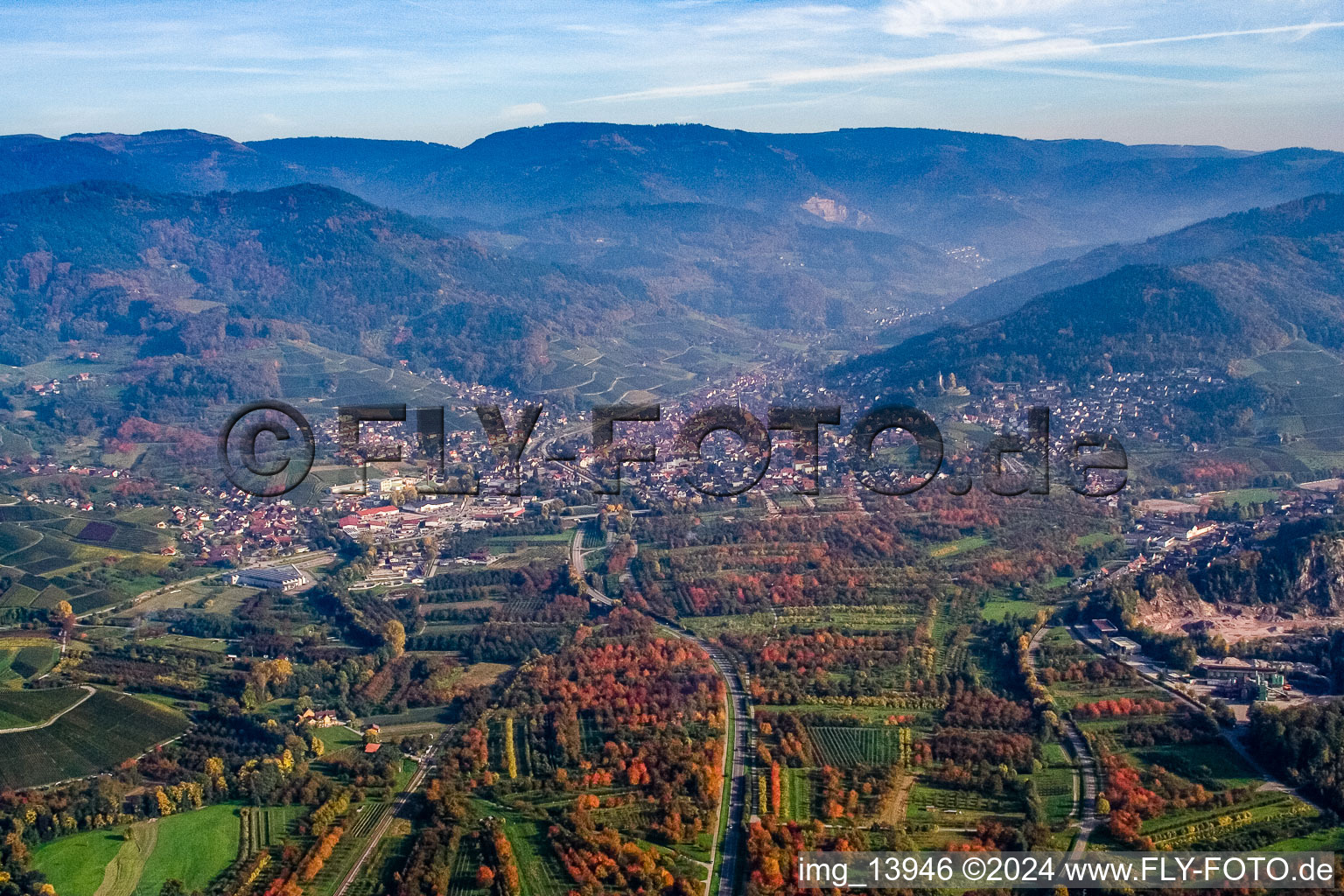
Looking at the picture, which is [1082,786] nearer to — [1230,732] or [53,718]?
[1230,732]

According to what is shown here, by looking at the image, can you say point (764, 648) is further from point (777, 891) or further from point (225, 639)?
point (225, 639)

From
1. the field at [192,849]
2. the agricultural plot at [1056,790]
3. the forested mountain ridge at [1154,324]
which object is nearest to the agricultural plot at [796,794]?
A: the agricultural plot at [1056,790]

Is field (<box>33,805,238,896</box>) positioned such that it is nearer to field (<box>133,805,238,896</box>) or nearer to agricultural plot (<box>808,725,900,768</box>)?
field (<box>133,805,238,896</box>)

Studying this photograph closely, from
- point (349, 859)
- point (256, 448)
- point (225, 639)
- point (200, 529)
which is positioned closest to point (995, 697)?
point (349, 859)

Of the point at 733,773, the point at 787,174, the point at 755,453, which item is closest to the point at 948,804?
the point at 733,773

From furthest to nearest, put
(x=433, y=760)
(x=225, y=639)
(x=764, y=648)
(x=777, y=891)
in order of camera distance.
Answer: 1. (x=225, y=639)
2. (x=764, y=648)
3. (x=433, y=760)
4. (x=777, y=891)

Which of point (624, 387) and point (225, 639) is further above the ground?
point (624, 387)
